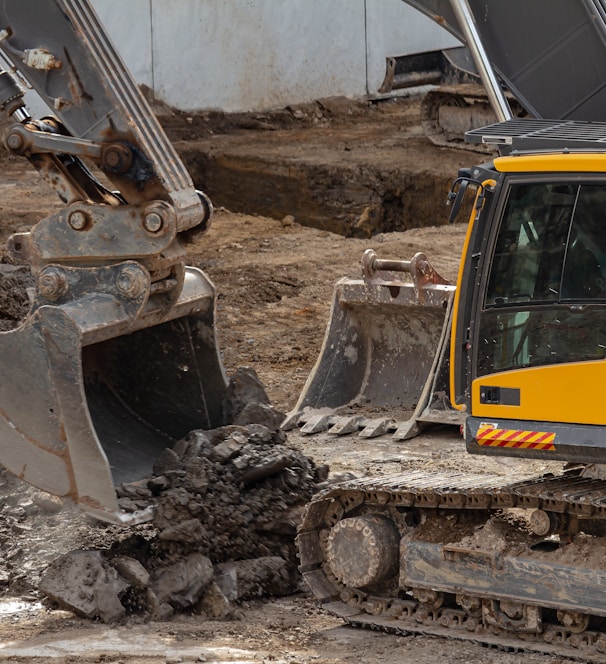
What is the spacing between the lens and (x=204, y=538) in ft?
19.5

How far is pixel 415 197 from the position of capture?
52.6ft

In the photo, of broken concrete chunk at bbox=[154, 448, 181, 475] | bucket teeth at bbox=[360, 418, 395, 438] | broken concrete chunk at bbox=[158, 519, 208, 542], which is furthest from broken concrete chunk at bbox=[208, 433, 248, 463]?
bucket teeth at bbox=[360, 418, 395, 438]

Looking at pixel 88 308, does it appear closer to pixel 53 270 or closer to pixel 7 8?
pixel 53 270

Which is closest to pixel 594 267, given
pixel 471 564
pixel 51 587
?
pixel 471 564

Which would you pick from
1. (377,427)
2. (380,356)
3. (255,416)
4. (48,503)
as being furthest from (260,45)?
(48,503)

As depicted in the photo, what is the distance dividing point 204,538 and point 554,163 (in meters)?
2.34

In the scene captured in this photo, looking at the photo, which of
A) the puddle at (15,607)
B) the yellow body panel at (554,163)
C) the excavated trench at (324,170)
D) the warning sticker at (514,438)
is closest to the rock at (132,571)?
the puddle at (15,607)

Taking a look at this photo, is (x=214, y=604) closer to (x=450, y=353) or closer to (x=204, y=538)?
(x=204, y=538)

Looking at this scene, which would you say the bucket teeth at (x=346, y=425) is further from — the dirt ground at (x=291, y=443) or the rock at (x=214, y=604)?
the rock at (x=214, y=604)

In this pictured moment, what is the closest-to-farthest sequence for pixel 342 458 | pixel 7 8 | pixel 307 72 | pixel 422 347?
pixel 7 8 → pixel 342 458 → pixel 422 347 → pixel 307 72

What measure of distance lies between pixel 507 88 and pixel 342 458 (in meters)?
2.43

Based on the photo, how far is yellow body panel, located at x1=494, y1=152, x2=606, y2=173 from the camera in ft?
15.9

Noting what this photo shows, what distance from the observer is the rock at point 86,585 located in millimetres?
5656

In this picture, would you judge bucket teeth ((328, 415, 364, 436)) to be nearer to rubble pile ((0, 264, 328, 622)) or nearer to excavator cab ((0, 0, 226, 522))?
rubble pile ((0, 264, 328, 622))
